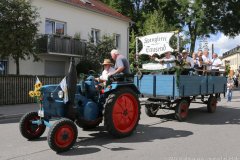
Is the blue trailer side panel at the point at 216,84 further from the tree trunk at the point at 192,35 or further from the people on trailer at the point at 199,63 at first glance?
the tree trunk at the point at 192,35

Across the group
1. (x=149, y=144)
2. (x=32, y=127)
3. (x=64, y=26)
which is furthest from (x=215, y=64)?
(x=64, y=26)

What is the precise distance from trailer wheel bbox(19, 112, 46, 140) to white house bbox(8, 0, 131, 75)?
1365 cm

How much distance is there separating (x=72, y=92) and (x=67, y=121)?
62 cm

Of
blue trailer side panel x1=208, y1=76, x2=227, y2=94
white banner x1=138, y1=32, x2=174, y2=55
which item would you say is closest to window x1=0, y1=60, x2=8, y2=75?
white banner x1=138, y1=32, x2=174, y2=55

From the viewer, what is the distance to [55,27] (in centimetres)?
2380

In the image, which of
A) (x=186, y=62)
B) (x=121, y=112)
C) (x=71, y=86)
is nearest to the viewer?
(x=71, y=86)

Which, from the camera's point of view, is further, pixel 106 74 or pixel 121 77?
pixel 106 74

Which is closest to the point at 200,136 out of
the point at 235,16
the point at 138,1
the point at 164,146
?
the point at 164,146

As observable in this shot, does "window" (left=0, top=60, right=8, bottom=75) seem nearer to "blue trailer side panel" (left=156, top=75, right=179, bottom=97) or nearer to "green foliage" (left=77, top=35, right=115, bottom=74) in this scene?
"green foliage" (left=77, top=35, right=115, bottom=74)

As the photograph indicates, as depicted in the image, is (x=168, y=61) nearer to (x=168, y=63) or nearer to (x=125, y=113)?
(x=168, y=63)

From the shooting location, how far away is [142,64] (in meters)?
11.2

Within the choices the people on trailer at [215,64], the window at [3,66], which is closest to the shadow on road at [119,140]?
the people on trailer at [215,64]

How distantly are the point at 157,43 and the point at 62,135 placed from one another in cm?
572

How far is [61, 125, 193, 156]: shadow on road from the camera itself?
676 centimetres
